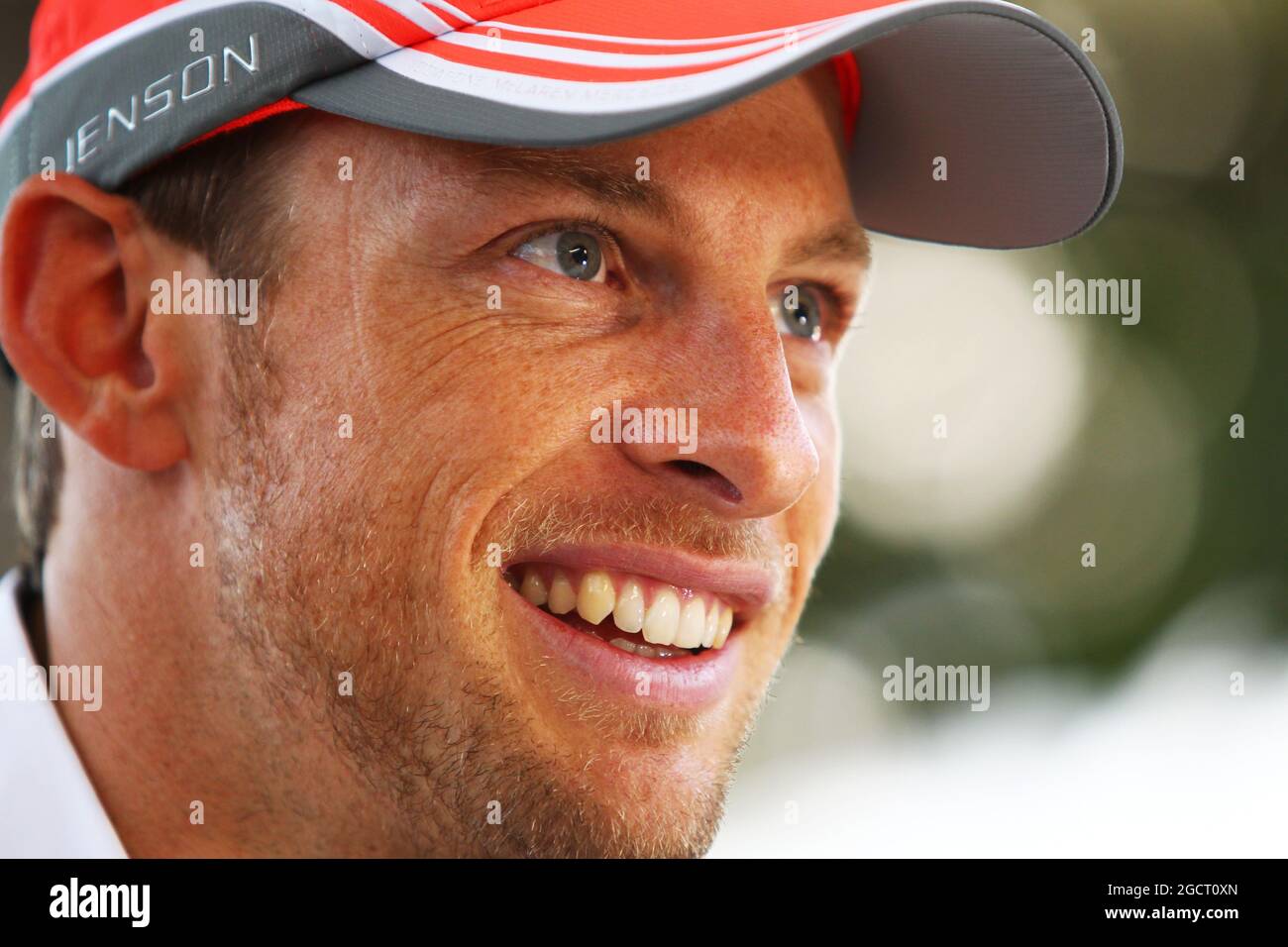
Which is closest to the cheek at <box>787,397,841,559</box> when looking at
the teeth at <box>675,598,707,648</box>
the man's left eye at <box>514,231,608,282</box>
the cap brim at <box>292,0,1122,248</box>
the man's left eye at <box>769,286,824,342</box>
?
the man's left eye at <box>769,286,824,342</box>

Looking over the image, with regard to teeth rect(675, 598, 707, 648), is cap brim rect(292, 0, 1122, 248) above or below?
above

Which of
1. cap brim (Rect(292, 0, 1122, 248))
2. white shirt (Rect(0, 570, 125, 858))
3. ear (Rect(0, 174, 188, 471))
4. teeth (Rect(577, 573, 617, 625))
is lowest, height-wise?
white shirt (Rect(0, 570, 125, 858))

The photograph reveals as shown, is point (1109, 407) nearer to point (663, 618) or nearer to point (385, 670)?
point (663, 618)

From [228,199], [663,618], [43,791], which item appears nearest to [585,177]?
[228,199]

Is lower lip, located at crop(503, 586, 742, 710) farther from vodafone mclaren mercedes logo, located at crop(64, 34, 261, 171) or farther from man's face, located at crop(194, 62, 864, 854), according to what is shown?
vodafone mclaren mercedes logo, located at crop(64, 34, 261, 171)

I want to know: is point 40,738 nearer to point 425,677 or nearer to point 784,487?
point 425,677

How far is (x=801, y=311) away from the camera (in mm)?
1896

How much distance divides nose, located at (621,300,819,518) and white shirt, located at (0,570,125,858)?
0.84 metres

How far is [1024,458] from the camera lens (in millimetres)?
4367

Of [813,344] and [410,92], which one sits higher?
[410,92]

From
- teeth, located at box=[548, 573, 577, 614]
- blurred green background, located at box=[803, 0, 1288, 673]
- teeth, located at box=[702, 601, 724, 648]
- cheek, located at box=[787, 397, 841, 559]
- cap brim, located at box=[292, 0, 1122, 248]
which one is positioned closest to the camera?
cap brim, located at box=[292, 0, 1122, 248]

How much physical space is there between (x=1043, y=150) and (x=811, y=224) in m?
0.38

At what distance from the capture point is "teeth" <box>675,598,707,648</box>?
1.59m

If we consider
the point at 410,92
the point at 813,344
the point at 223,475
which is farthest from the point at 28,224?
the point at 813,344
